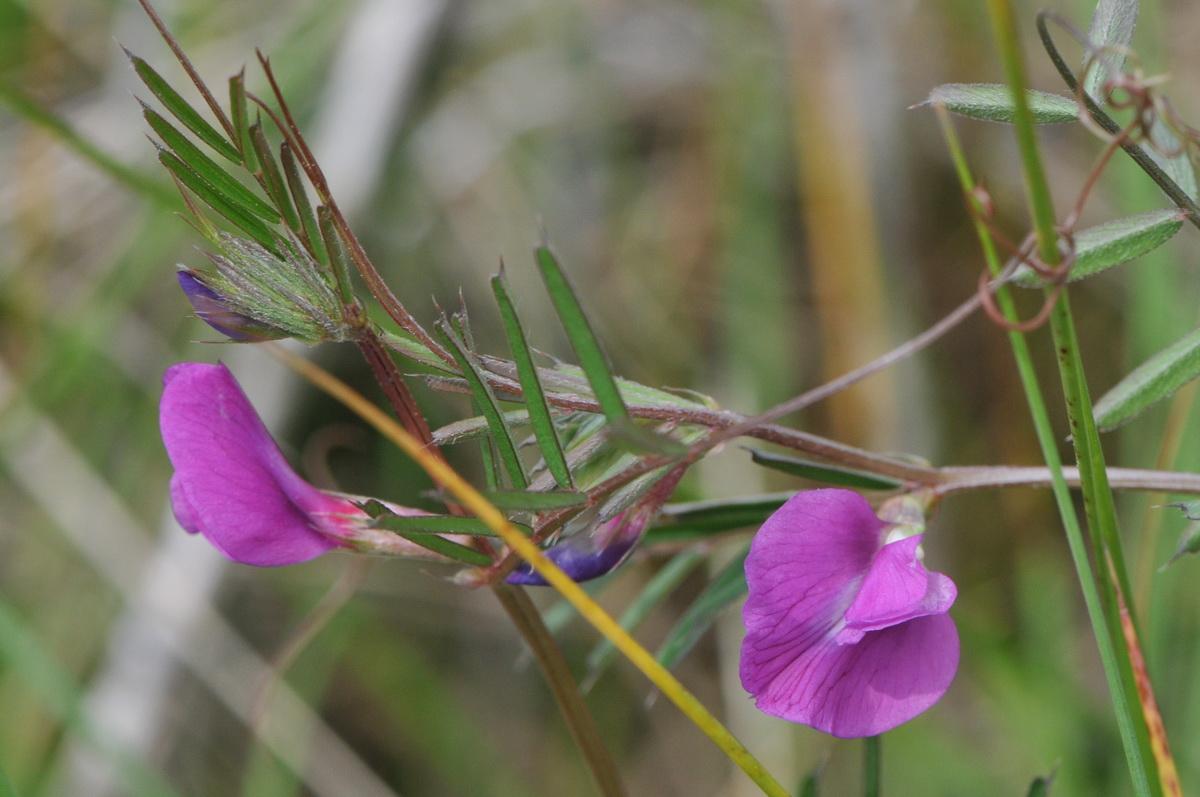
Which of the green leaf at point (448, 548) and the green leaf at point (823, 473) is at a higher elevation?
the green leaf at point (448, 548)

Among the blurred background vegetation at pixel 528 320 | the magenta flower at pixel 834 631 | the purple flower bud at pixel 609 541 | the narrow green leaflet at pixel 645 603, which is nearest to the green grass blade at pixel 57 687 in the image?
the blurred background vegetation at pixel 528 320

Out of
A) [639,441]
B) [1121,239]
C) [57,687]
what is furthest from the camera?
[57,687]

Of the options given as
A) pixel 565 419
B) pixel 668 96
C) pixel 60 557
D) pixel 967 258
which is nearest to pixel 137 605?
pixel 60 557

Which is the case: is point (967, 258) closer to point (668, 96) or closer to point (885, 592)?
point (668, 96)

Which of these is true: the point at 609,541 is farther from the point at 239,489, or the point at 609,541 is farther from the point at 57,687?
the point at 57,687

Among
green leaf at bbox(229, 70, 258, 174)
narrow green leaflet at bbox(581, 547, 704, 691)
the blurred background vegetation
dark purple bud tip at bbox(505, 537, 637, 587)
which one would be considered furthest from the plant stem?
the blurred background vegetation

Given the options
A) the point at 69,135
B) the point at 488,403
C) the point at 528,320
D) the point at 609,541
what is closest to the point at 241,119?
the point at 488,403

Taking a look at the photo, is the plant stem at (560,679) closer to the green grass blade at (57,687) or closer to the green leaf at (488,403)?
the green leaf at (488,403)
